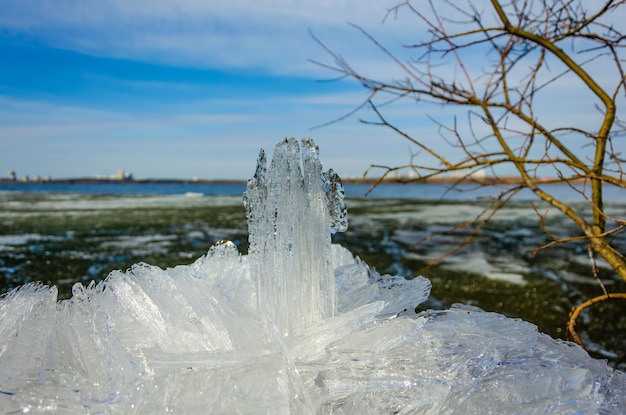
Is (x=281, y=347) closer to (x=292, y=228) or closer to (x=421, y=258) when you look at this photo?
(x=292, y=228)

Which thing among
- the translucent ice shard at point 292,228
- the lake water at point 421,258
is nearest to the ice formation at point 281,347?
the translucent ice shard at point 292,228

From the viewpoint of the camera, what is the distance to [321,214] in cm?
131

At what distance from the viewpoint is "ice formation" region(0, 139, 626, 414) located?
106 cm

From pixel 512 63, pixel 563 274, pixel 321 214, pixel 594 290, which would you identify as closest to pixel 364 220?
pixel 563 274

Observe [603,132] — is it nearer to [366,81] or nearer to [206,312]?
[366,81]

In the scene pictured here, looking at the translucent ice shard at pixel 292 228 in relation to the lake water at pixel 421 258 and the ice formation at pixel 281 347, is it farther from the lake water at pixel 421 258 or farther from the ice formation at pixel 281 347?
the lake water at pixel 421 258

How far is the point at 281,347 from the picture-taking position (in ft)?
3.69

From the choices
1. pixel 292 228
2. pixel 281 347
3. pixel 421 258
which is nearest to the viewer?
pixel 281 347

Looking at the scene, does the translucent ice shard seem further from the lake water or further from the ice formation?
the lake water

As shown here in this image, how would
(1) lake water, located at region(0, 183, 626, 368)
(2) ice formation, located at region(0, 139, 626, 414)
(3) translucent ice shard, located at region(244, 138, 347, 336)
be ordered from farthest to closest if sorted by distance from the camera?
(1) lake water, located at region(0, 183, 626, 368)
(3) translucent ice shard, located at region(244, 138, 347, 336)
(2) ice formation, located at region(0, 139, 626, 414)

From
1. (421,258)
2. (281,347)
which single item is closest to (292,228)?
(281,347)

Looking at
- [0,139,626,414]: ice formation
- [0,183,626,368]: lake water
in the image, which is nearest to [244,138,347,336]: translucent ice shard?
[0,139,626,414]: ice formation

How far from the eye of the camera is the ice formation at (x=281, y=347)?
1057 mm

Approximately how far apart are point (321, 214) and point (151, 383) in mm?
586
